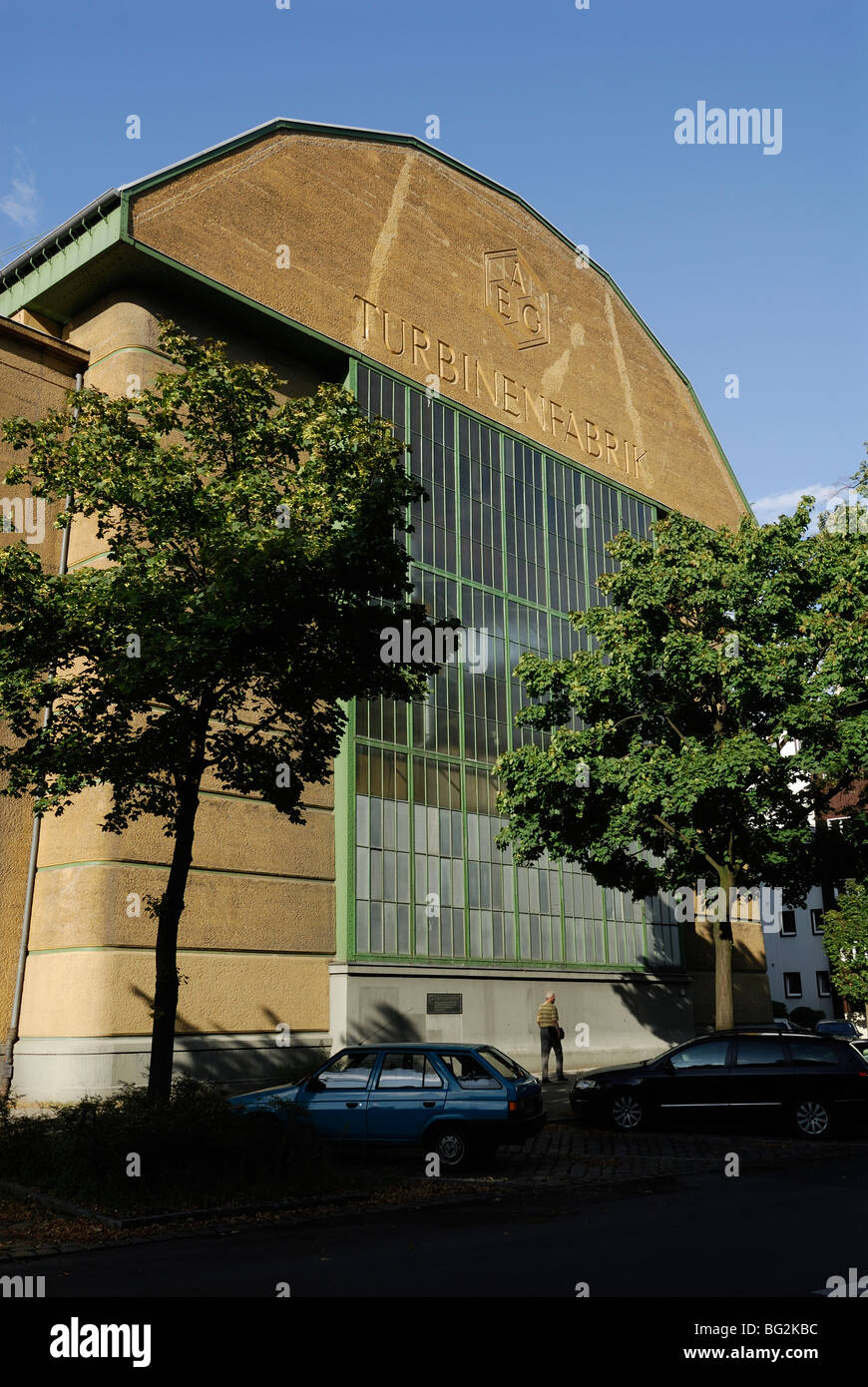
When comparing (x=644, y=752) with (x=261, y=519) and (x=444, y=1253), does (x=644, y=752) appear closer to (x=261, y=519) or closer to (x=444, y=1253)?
(x=261, y=519)

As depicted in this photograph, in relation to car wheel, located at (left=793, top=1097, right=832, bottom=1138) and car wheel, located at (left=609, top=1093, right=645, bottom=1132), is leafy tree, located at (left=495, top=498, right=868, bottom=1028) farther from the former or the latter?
car wheel, located at (left=793, top=1097, right=832, bottom=1138)

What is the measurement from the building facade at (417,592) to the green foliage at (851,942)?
6.18 metres

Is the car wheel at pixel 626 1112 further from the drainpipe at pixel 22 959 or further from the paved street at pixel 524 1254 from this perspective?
the drainpipe at pixel 22 959

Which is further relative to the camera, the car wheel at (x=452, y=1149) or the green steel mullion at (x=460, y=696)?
the green steel mullion at (x=460, y=696)

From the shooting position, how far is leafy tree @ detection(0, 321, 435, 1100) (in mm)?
12867

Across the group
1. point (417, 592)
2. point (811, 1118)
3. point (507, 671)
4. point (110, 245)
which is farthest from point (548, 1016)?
point (110, 245)

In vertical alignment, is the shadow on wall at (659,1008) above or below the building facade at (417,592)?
below

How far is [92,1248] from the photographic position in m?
9.09

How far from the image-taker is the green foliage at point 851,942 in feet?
133

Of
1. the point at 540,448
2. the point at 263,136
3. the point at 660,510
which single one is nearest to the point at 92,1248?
the point at 263,136

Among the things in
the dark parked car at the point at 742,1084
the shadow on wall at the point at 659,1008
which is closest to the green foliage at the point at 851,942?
the shadow on wall at the point at 659,1008

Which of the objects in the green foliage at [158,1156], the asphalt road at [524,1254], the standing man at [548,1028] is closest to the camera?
the asphalt road at [524,1254]
